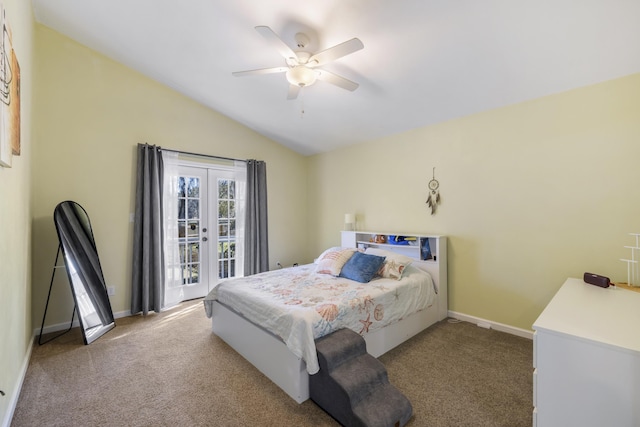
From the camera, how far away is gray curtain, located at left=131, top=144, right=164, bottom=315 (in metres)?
3.43

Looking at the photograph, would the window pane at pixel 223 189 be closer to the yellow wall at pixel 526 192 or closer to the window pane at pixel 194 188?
the window pane at pixel 194 188

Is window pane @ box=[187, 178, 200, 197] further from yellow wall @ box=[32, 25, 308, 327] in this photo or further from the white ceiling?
the white ceiling

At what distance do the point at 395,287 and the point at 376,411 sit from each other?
4.05ft

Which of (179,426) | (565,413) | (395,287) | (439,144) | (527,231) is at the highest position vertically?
(439,144)

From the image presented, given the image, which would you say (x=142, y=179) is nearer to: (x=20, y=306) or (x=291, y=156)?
(x=20, y=306)

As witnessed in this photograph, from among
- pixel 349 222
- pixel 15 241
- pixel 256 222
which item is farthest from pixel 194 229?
pixel 349 222

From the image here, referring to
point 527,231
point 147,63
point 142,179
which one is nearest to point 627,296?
point 527,231

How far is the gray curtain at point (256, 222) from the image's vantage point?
4.39 m

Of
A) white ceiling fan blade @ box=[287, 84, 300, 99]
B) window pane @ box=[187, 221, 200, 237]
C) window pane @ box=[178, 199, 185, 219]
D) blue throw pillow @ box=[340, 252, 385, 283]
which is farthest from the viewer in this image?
window pane @ box=[187, 221, 200, 237]

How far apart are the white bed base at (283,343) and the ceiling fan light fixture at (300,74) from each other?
208 centimetres

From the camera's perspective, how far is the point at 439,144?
11.1 feet

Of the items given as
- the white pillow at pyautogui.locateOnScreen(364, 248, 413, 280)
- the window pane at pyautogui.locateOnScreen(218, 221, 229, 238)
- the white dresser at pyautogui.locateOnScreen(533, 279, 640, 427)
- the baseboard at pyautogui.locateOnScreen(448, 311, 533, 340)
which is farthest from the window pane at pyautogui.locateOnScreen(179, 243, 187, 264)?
the white dresser at pyautogui.locateOnScreen(533, 279, 640, 427)

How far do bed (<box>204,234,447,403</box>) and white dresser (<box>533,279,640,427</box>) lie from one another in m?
1.23

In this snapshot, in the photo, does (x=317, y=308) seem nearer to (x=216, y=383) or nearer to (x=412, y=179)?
(x=216, y=383)
